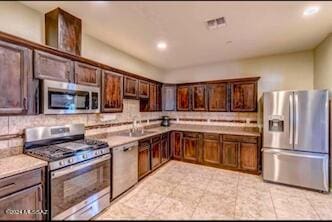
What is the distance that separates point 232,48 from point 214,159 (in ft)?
8.15

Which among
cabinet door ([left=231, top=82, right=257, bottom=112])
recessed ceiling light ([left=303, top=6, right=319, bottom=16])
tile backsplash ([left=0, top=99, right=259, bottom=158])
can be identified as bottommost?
tile backsplash ([left=0, top=99, right=259, bottom=158])

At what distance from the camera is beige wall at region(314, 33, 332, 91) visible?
3029 millimetres

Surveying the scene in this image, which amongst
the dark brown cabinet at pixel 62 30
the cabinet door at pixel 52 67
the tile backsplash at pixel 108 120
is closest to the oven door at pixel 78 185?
the tile backsplash at pixel 108 120

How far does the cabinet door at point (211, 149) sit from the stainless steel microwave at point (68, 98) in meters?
2.64

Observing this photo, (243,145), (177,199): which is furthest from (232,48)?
(177,199)

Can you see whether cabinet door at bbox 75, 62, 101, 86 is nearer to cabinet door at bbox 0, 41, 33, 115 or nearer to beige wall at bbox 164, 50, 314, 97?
cabinet door at bbox 0, 41, 33, 115

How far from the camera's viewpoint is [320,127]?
9.77 feet

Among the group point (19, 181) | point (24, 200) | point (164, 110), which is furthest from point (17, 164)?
point (164, 110)

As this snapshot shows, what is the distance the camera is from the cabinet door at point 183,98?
4.88 m

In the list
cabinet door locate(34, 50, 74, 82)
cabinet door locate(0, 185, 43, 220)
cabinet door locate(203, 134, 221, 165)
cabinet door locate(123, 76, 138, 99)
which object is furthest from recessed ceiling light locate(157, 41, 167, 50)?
cabinet door locate(0, 185, 43, 220)

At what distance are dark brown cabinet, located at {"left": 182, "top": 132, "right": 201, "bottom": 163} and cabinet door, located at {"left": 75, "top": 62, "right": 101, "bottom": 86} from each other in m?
2.59

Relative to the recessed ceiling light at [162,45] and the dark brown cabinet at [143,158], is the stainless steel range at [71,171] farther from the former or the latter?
the recessed ceiling light at [162,45]

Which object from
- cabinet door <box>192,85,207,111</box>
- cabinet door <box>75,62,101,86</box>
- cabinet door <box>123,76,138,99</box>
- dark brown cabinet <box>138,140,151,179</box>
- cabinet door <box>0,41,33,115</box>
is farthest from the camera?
cabinet door <box>192,85,207,111</box>

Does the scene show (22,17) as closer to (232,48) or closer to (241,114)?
(232,48)
